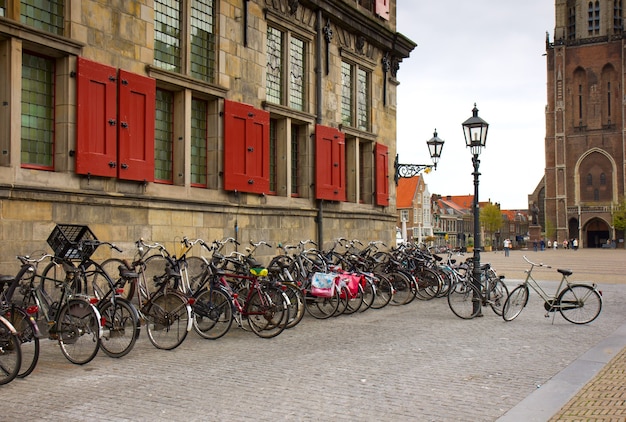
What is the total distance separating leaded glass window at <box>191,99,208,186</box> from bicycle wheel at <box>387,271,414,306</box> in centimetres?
427

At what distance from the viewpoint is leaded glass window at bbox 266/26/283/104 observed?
15.3 meters

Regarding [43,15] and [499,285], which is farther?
[499,285]

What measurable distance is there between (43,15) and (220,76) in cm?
401

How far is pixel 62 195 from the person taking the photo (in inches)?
390

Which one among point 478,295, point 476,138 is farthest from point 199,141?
point 478,295

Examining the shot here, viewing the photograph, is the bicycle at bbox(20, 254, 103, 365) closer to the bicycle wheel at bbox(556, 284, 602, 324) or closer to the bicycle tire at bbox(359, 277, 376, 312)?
the bicycle tire at bbox(359, 277, 376, 312)

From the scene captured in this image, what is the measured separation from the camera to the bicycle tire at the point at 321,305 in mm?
11219

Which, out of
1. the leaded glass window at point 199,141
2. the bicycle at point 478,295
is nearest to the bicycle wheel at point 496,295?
the bicycle at point 478,295

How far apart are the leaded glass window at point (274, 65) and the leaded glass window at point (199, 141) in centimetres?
230

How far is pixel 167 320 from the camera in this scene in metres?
8.34

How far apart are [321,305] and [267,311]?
236cm

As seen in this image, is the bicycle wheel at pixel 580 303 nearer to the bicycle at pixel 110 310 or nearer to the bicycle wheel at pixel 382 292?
the bicycle wheel at pixel 382 292

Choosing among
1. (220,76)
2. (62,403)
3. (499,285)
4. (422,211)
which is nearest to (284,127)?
(220,76)

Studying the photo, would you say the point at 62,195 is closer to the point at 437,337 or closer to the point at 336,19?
the point at 437,337
